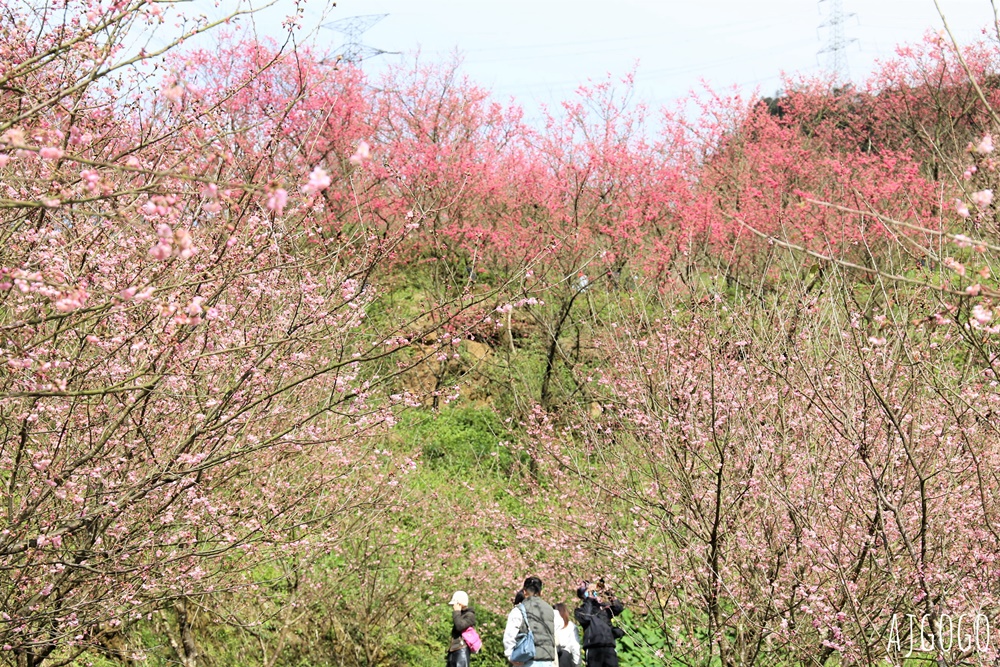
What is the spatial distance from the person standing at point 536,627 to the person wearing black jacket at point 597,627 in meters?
0.73

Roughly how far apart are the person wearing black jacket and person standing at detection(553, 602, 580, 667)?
141 millimetres

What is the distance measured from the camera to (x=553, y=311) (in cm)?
1552

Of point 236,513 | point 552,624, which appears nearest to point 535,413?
point 552,624

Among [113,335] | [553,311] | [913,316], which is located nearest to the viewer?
[113,335]

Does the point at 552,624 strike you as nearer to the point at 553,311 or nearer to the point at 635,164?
the point at 553,311

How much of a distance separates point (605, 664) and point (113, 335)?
5440mm

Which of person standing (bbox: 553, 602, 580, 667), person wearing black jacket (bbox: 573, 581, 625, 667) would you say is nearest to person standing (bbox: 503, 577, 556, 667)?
person standing (bbox: 553, 602, 580, 667)

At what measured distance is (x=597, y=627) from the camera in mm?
7785

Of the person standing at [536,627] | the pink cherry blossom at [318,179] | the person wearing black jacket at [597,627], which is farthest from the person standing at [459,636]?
the pink cherry blossom at [318,179]

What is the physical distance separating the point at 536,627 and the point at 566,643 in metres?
0.85

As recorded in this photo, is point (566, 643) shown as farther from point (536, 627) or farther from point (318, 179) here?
point (318, 179)

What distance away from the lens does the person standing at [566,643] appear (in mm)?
7699

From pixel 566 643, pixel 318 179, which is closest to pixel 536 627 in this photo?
pixel 566 643

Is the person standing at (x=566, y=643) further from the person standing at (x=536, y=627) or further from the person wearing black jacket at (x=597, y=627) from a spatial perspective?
the person standing at (x=536, y=627)
